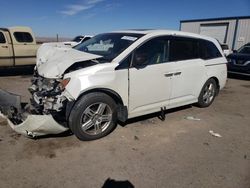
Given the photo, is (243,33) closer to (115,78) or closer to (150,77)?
(150,77)

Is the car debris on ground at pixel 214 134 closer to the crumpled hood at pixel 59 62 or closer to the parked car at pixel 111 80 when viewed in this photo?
the parked car at pixel 111 80

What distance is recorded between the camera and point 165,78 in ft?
15.6

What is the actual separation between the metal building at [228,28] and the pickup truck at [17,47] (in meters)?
18.0

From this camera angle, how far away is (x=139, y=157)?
370 cm

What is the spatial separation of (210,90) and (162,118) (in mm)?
1843

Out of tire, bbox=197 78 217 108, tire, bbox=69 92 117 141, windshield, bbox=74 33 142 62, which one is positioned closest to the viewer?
tire, bbox=69 92 117 141

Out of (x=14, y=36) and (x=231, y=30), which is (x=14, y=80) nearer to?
(x=14, y=36)

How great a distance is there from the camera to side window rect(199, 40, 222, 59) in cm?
573

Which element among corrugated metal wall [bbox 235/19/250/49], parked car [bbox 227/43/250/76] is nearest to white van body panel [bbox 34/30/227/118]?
parked car [bbox 227/43/250/76]

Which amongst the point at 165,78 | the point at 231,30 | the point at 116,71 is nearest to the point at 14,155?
the point at 116,71

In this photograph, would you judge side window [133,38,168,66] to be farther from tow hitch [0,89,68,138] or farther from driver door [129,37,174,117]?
tow hitch [0,89,68,138]

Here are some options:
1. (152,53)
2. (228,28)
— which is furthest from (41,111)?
(228,28)

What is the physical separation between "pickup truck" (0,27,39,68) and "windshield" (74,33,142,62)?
18.4 feet

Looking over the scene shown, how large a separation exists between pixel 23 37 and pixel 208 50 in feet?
25.2
